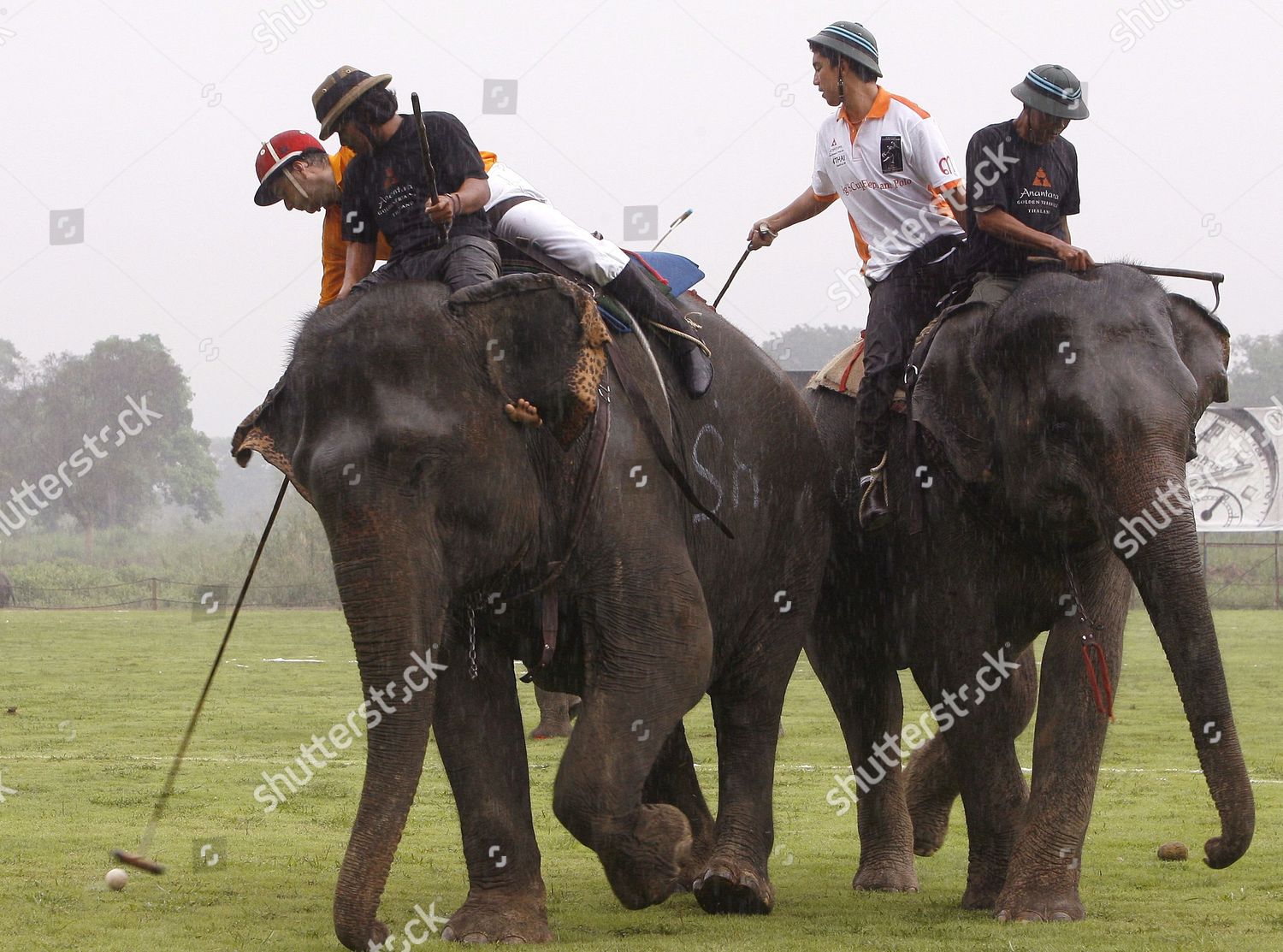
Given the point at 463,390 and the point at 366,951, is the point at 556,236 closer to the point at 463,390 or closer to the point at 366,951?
the point at 463,390

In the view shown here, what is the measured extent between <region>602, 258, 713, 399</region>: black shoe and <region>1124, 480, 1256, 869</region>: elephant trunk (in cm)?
160

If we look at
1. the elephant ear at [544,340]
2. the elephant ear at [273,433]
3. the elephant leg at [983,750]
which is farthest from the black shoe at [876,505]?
the elephant ear at [273,433]

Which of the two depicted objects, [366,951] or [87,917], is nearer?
[366,951]

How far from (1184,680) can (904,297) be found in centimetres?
205

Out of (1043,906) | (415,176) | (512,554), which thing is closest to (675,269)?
(415,176)

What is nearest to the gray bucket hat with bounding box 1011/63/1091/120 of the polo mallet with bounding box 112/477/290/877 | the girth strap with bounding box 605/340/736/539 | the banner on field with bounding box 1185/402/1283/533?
the girth strap with bounding box 605/340/736/539

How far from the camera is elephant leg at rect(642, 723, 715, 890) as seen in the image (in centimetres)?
684

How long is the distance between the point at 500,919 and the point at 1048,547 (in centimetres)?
219

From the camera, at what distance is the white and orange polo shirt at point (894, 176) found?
6656mm

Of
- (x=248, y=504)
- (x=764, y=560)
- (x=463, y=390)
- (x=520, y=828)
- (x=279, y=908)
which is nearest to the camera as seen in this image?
(x=463, y=390)

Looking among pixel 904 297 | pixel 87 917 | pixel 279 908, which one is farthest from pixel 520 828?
pixel 904 297

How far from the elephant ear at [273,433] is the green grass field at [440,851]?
1.45 m

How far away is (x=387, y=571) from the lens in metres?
4.71

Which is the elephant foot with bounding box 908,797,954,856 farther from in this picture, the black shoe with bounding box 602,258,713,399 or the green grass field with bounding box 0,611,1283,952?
the black shoe with bounding box 602,258,713,399
